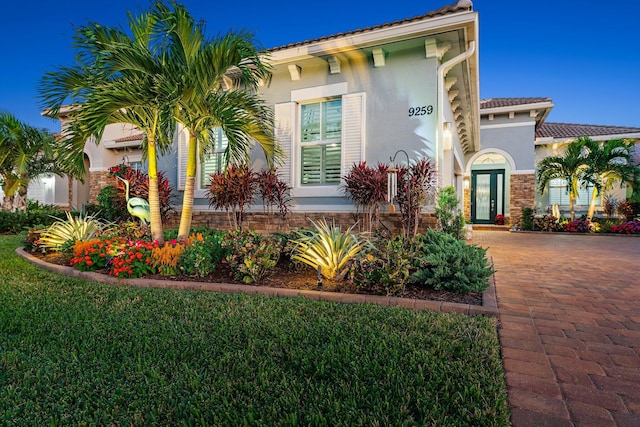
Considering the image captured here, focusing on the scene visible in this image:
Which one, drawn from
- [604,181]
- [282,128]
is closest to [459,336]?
[282,128]

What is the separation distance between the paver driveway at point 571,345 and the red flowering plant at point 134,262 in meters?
4.13

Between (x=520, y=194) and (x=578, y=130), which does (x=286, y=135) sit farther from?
(x=578, y=130)

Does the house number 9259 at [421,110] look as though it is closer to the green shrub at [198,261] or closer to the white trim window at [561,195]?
the green shrub at [198,261]

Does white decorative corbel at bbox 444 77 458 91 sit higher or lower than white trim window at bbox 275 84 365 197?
higher

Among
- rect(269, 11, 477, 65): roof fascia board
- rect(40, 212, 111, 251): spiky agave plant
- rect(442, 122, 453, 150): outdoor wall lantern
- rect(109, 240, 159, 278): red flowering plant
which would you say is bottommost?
rect(109, 240, 159, 278): red flowering plant

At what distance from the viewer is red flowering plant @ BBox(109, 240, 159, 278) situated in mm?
4371

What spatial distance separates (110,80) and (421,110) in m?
5.35

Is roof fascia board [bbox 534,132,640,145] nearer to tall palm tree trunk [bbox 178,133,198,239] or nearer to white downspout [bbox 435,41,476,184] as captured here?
white downspout [bbox 435,41,476,184]

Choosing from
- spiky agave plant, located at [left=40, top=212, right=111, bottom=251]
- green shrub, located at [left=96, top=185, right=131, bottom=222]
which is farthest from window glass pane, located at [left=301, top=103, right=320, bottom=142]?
green shrub, located at [left=96, top=185, right=131, bottom=222]

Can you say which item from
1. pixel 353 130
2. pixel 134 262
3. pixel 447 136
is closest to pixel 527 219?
pixel 447 136

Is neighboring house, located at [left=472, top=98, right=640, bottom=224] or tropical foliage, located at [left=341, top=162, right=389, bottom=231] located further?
neighboring house, located at [left=472, top=98, right=640, bottom=224]

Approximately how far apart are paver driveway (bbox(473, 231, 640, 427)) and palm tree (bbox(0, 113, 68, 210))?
1162cm

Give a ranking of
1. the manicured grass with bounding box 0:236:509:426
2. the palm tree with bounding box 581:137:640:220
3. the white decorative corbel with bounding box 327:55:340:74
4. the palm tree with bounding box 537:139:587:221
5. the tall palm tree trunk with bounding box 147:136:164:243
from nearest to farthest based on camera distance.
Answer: the manicured grass with bounding box 0:236:509:426, the tall palm tree trunk with bounding box 147:136:164:243, the white decorative corbel with bounding box 327:55:340:74, the palm tree with bounding box 581:137:640:220, the palm tree with bounding box 537:139:587:221

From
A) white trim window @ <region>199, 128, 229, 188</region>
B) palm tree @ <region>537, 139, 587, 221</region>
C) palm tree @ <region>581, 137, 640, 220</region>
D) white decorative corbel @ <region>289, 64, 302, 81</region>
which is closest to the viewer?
white decorative corbel @ <region>289, 64, 302, 81</region>
